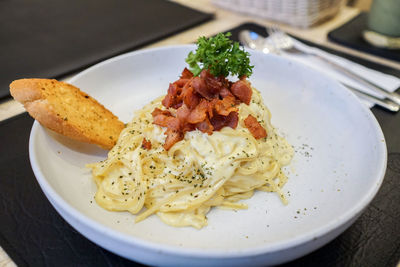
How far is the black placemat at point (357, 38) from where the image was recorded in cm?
457

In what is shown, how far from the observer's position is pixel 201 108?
261cm

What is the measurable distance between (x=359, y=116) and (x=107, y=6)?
173 inches

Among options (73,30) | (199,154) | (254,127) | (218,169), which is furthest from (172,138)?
(73,30)

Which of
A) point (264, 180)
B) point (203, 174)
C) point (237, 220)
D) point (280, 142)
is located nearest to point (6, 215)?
point (203, 174)

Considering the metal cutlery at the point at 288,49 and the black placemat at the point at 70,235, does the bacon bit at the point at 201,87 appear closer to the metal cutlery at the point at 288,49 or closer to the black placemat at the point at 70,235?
the black placemat at the point at 70,235

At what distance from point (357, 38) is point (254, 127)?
117 inches

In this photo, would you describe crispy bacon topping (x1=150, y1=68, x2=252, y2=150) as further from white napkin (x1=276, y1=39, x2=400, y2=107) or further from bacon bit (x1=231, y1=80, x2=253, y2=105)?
white napkin (x1=276, y1=39, x2=400, y2=107)

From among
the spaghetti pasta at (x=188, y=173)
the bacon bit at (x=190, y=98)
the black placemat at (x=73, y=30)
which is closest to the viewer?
the spaghetti pasta at (x=188, y=173)

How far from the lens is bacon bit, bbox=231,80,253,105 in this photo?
9.11 ft

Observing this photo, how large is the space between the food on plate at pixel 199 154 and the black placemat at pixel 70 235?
33cm

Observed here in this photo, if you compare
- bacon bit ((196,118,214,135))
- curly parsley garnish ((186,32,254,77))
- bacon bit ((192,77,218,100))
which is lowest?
bacon bit ((196,118,214,135))

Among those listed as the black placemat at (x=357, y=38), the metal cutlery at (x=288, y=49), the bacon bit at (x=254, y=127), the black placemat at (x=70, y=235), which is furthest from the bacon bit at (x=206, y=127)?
the black placemat at (x=357, y=38)

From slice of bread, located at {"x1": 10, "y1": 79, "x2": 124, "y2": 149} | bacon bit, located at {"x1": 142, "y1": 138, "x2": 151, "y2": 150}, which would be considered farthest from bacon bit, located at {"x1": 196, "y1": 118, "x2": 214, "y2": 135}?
slice of bread, located at {"x1": 10, "y1": 79, "x2": 124, "y2": 149}

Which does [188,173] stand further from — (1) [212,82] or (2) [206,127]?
(1) [212,82]
